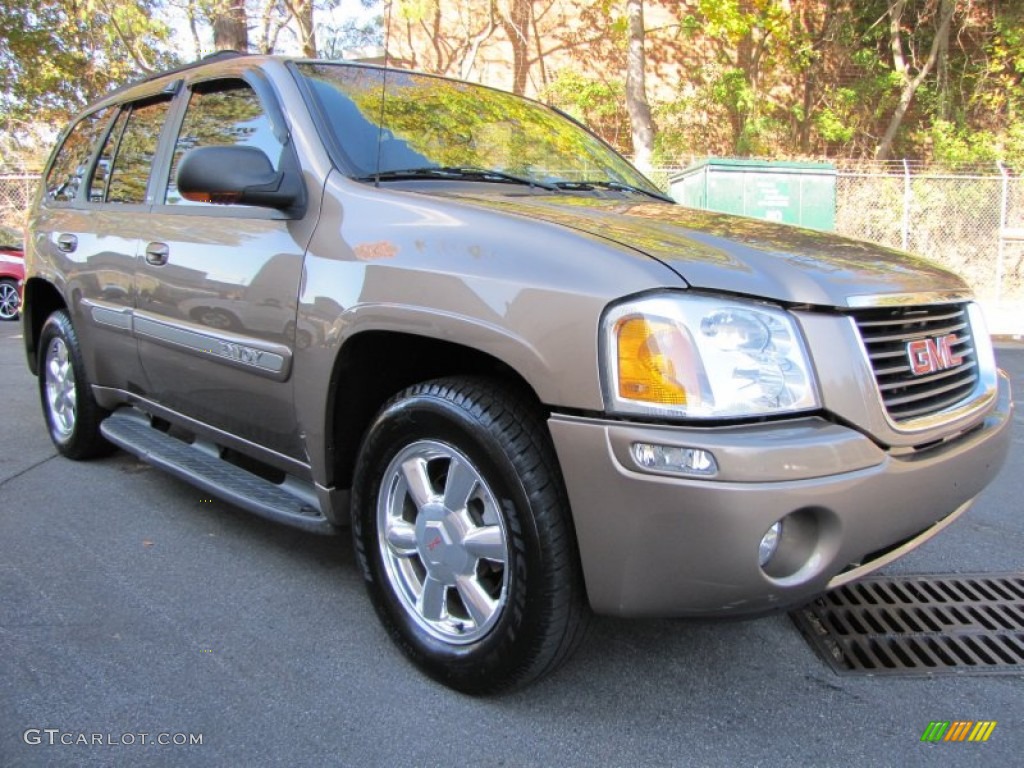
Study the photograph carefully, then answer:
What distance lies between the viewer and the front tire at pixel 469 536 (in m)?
2.02

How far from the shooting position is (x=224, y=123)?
3244 mm

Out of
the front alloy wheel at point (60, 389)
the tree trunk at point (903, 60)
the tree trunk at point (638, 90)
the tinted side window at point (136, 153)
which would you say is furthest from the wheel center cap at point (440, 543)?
the tree trunk at point (903, 60)

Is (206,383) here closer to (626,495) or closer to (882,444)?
(626,495)

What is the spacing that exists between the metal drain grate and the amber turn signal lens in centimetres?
123

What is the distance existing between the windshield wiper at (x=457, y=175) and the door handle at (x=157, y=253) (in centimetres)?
111

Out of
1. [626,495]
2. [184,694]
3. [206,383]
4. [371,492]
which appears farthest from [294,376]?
[626,495]

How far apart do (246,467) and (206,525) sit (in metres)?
0.35

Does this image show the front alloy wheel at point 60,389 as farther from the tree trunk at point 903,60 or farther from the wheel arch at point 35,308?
the tree trunk at point 903,60

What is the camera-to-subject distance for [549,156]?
3387 mm

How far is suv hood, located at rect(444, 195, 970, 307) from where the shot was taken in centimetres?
195

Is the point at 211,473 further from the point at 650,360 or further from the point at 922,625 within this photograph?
the point at 922,625

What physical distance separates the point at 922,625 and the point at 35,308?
4.79 meters

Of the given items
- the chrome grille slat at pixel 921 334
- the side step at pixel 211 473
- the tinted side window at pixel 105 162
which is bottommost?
the side step at pixel 211 473

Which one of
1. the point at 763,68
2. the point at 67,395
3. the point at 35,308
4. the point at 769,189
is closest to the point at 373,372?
the point at 67,395
